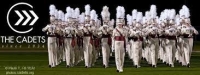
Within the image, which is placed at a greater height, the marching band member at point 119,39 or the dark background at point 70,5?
the dark background at point 70,5

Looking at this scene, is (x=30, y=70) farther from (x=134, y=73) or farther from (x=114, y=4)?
(x=114, y=4)

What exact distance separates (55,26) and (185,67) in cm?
650

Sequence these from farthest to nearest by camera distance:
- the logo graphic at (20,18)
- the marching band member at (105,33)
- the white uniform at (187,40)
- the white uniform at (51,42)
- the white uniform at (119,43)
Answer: the logo graphic at (20,18) → the white uniform at (187,40) → the marching band member at (105,33) → the white uniform at (51,42) → the white uniform at (119,43)

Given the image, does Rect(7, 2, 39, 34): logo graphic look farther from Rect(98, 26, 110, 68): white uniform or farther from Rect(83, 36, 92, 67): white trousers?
Rect(98, 26, 110, 68): white uniform

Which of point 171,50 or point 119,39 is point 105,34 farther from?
point 171,50

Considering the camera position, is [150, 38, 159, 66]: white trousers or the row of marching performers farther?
[150, 38, 159, 66]: white trousers

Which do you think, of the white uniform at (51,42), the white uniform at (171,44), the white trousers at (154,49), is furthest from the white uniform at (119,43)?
the white uniform at (171,44)

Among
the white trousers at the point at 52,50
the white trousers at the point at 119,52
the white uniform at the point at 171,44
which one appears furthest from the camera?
the white uniform at the point at 171,44

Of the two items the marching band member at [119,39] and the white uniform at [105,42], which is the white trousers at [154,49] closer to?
the white uniform at [105,42]

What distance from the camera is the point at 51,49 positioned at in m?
36.5

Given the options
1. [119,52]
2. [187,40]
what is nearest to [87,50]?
[119,52]

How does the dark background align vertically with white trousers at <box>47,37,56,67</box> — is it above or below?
above

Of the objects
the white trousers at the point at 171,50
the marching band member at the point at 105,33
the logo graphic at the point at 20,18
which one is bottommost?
the white trousers at the point at 171,50

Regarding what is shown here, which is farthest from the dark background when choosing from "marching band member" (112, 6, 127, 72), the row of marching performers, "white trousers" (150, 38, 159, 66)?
"marching band member" (112, 6, 127, 72)
